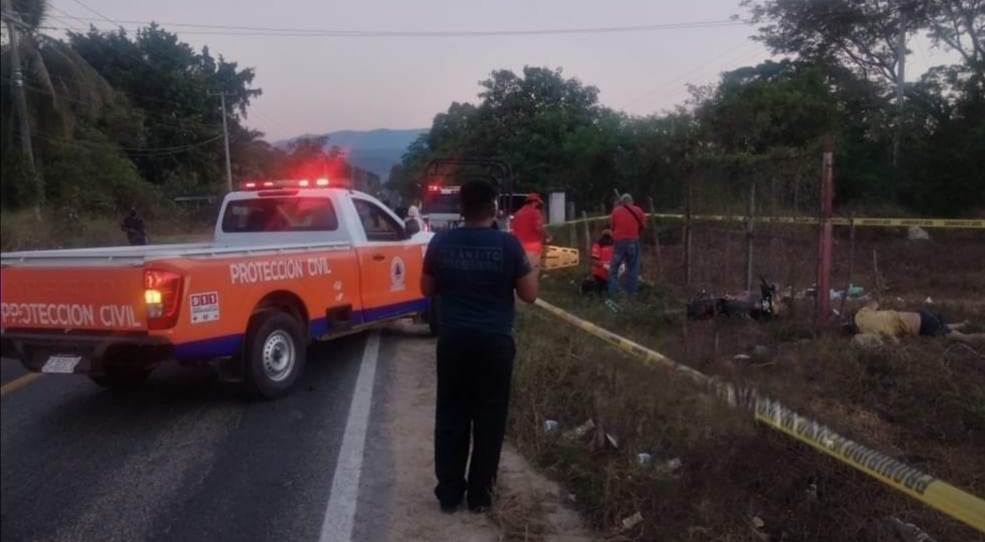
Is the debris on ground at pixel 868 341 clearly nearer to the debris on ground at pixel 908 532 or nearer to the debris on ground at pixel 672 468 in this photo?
the debris on ground at pixel 672 468

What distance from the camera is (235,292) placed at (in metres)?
6.59

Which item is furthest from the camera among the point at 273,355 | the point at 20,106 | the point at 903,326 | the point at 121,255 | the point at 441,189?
the point at 441,189

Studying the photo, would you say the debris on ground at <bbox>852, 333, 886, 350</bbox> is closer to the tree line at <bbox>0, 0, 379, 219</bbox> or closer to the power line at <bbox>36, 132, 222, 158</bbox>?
the tree line at <bbox>0, 0, 379, 219</bbox>

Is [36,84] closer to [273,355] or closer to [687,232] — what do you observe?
[273,355]

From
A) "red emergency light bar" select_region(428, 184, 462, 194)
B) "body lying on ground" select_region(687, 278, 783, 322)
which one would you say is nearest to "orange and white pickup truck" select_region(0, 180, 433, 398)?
"red emergency light bar" select_region(428, 184, 462, 194)

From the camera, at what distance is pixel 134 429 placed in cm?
632

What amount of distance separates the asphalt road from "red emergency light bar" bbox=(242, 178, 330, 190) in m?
2.05

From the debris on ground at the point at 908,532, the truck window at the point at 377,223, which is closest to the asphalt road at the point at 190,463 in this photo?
the truck window at the point at 377,223

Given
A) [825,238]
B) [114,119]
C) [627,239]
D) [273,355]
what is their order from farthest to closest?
[627,239] < [825,238] < [273,355] < [114,119]

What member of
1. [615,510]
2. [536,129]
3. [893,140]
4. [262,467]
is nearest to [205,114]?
[262,467]

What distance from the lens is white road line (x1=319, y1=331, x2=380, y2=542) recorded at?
4633 millimetres

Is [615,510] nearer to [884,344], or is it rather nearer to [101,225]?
[101,225]

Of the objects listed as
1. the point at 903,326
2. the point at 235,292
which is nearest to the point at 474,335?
the point at 235,292

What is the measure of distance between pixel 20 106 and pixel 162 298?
4.20m
